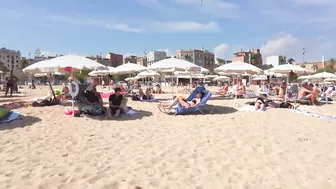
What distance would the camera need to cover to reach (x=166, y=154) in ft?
13.3

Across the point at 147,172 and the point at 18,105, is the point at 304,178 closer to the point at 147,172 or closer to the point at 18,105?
the point at 147,172

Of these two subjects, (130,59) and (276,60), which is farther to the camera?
(130,59)

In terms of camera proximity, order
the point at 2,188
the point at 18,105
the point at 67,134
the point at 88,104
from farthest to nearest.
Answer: the point at 18,105 < the point at 88,104 < the point at 67,134 < the point at 2,188

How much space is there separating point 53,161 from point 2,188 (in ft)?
2.84

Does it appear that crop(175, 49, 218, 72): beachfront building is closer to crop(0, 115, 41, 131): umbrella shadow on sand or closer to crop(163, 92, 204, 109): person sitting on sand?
crop(163, 92, 204, 109): person sitting on sand

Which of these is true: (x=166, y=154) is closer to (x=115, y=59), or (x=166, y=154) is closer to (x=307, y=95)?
(x=307, y=95)

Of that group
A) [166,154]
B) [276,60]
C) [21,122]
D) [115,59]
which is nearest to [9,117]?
[21,122]

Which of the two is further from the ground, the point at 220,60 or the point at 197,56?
the point at 197,56

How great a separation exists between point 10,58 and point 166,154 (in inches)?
5615

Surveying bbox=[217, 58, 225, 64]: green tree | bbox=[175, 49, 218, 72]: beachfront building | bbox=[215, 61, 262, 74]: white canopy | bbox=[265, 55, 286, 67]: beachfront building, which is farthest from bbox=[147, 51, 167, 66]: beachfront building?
bbox=[215, 61, 262, 74]: white canopy

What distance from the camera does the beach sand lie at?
3.10 m

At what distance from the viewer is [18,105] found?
930cm

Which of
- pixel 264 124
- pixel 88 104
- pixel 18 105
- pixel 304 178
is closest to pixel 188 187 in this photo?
pixel 304 178

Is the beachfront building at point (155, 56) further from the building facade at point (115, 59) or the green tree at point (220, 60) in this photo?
the green tree at point (220, 60)
